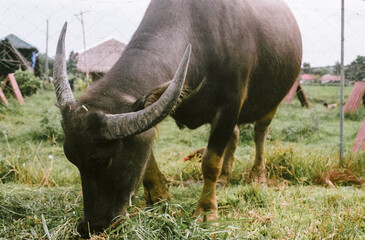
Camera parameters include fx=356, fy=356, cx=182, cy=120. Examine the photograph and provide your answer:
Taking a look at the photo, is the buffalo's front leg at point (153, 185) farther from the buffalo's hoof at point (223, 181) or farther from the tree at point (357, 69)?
the tree at point (357, 69)

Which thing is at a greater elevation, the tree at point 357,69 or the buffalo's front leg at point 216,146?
the tree at point 357,69

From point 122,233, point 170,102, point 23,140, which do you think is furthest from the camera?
point 23,140

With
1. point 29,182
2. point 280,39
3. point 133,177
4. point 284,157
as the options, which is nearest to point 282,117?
point 284,157

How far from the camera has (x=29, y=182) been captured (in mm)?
3998

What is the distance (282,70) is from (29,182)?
3.17m

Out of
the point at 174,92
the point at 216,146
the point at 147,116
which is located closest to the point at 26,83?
the point at 216,146

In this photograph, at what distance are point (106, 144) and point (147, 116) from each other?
336mm

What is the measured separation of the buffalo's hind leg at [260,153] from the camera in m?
4.23

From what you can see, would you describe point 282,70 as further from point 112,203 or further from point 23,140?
point 23,140

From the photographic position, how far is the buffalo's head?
1917 millimetres

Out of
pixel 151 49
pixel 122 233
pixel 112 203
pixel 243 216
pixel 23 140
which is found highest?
pixel 151 49

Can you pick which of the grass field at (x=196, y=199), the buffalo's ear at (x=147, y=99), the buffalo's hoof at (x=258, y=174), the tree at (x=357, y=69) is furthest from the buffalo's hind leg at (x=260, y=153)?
the tree at (x=357, y=69)

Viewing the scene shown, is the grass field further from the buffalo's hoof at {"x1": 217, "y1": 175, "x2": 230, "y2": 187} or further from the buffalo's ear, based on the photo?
the buffalo's ear

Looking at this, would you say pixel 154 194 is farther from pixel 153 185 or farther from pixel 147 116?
pixel 147 116
